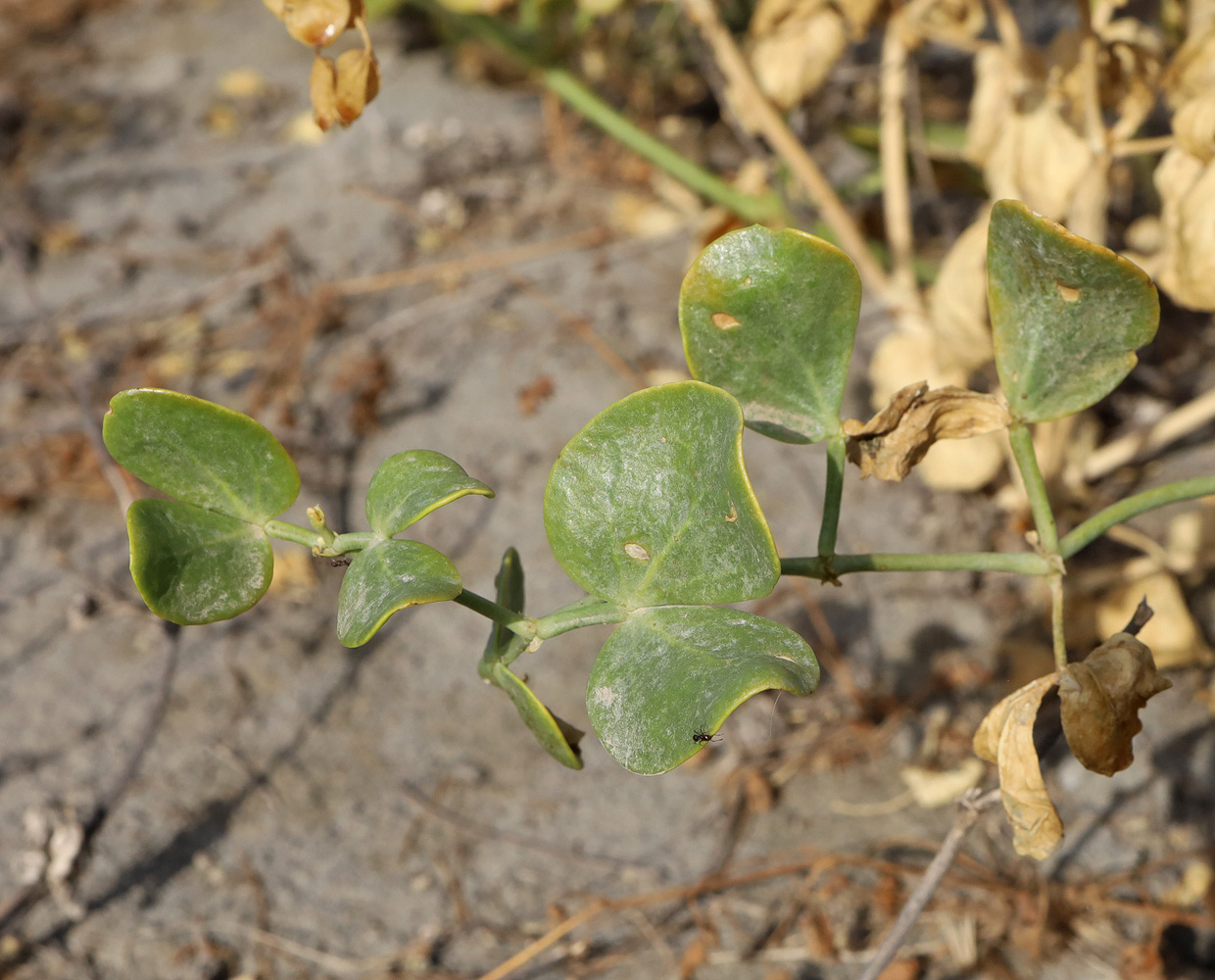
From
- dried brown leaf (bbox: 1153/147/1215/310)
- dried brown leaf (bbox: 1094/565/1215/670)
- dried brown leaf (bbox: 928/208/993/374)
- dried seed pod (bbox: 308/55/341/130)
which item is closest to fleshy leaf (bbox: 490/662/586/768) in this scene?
dried seed pod (bbox: 308/55/341/130)

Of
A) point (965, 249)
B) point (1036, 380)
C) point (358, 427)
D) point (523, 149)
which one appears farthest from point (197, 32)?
point (1036, 380)

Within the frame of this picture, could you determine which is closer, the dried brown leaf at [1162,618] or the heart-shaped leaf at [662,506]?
the heart-shaped leaf at [662,506]

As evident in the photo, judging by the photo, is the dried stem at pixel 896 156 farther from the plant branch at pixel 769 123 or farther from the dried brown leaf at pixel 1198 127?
the dried brown leaf at pixel 1198 127

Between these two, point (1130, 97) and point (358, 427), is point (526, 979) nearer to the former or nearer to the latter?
point (358, 427)

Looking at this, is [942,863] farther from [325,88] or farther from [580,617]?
[325,88]

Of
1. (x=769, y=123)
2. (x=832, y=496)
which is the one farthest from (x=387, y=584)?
(x=769, y=123)

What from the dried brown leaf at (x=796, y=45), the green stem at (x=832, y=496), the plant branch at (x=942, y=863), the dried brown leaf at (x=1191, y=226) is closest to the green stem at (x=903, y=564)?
the green stem at (x=832, y=496)

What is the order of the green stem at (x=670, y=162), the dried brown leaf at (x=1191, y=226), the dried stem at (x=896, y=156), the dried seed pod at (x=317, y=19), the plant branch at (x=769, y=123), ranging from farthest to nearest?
the green stem at (x=670, y=162) < the dried stem at (x=896, y=156) < the plant branch at (x=769, y=123) < the dried brown leaf at (x=1191, y=226) < the dried seed pod at (x=317, y=19)
